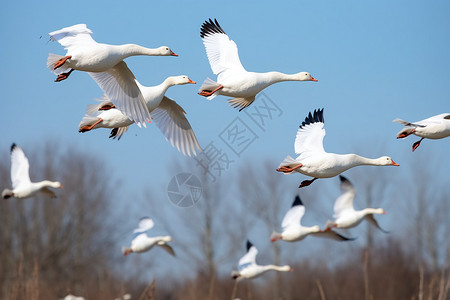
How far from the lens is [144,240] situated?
15.0m

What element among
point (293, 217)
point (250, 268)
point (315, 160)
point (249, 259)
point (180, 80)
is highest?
point (180, 80)

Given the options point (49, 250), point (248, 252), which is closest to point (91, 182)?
point (49, 250)

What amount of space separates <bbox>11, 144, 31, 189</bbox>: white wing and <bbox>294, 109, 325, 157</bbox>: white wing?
6.28 metres

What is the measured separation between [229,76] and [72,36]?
2.50 m

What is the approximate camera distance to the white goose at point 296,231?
14492mm

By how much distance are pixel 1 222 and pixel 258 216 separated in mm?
14687

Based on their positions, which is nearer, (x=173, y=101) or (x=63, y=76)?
(x=63, y=76)

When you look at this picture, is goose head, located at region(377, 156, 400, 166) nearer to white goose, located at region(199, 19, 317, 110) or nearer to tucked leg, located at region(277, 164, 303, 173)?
tucked leg, located at region(277, 164, 303, 173)

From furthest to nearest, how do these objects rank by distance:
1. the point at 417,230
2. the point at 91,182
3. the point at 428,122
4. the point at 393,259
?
the point at 417,230
the point at 91,182
the point at 393,259
the point at 428,122

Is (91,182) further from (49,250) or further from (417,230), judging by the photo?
(417,230)

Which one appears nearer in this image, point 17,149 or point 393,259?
point 17,149

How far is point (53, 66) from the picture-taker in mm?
8656

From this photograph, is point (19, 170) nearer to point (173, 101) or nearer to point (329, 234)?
point (173, 101)

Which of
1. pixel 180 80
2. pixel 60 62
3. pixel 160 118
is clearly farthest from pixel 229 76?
pixel 60 62
